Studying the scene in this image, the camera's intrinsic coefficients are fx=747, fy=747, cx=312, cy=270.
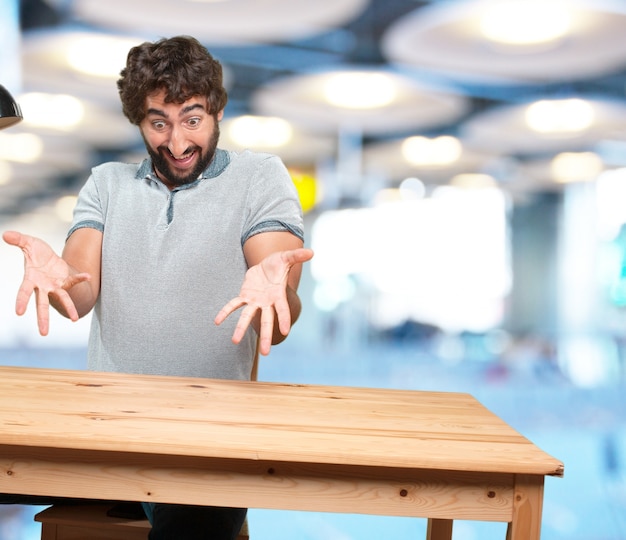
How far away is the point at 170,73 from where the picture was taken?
1645 mm

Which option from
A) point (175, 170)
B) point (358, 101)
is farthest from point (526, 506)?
point (358, 101)

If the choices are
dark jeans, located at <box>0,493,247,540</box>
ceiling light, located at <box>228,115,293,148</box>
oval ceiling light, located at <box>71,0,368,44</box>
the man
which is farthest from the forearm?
ceiling light, located at <box>228,115,293,148</box>

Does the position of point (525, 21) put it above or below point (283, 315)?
above

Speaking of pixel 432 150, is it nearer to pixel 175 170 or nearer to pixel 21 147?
pixel 21 147

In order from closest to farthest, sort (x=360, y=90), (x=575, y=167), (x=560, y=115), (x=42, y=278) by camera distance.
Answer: (x=42, y=278)
(x=360, y=90)
(x=560, y=115)
(x=575, y=167)

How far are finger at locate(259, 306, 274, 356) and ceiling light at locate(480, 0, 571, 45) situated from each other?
394 centimetres

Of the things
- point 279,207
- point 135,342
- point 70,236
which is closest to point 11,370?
point 135,342

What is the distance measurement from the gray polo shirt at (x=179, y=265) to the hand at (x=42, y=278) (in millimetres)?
237

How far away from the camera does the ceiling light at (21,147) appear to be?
6.88 meters

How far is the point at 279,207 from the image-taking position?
67.3 inches

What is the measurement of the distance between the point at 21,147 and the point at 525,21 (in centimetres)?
461

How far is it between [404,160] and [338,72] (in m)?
1.47

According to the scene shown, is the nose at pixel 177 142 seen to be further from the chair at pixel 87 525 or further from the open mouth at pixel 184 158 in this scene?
the chair at pixel 87 525

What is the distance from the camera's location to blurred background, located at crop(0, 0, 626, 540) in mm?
6391
